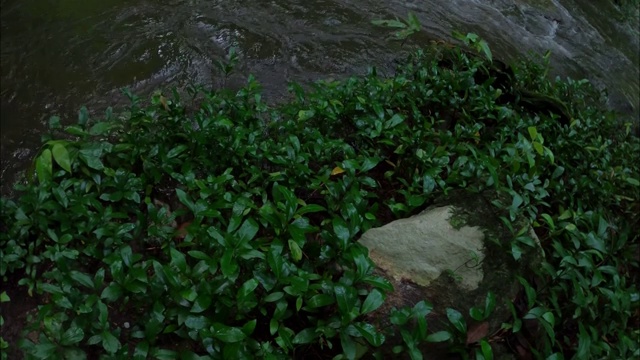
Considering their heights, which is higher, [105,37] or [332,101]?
[332,101]

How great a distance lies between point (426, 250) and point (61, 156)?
6.70ft

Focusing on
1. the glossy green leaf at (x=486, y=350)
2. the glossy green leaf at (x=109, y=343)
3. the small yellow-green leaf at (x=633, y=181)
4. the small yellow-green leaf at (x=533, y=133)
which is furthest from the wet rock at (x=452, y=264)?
the small yellow-green leaf at (x=633, y=181)

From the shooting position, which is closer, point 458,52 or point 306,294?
point 306,294

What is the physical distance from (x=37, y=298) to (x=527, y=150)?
3027mm

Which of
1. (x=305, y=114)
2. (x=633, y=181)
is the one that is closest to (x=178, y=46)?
(x=305, y=114)

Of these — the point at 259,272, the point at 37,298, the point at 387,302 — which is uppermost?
the point at 259,272

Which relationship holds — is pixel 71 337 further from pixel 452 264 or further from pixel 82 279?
pixel 452 264

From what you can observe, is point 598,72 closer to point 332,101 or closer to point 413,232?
point 332,101

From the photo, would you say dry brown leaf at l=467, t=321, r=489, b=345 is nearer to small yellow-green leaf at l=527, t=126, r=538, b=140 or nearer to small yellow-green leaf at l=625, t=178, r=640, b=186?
small yellow-green leaf at l=527, t=126, r=538, b=140

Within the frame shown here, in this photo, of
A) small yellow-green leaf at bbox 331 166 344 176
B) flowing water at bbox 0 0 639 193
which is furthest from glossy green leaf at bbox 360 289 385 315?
flowing water at bbox 0 0 639 193

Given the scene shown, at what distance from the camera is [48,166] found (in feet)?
9.30

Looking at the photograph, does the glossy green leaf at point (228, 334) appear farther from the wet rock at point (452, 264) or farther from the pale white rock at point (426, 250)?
→ the pale white rock at point (426, 250)

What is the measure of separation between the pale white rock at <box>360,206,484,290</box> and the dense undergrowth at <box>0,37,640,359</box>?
0.15 meters

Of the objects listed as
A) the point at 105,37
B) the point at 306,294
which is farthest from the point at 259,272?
the point at 105,37
